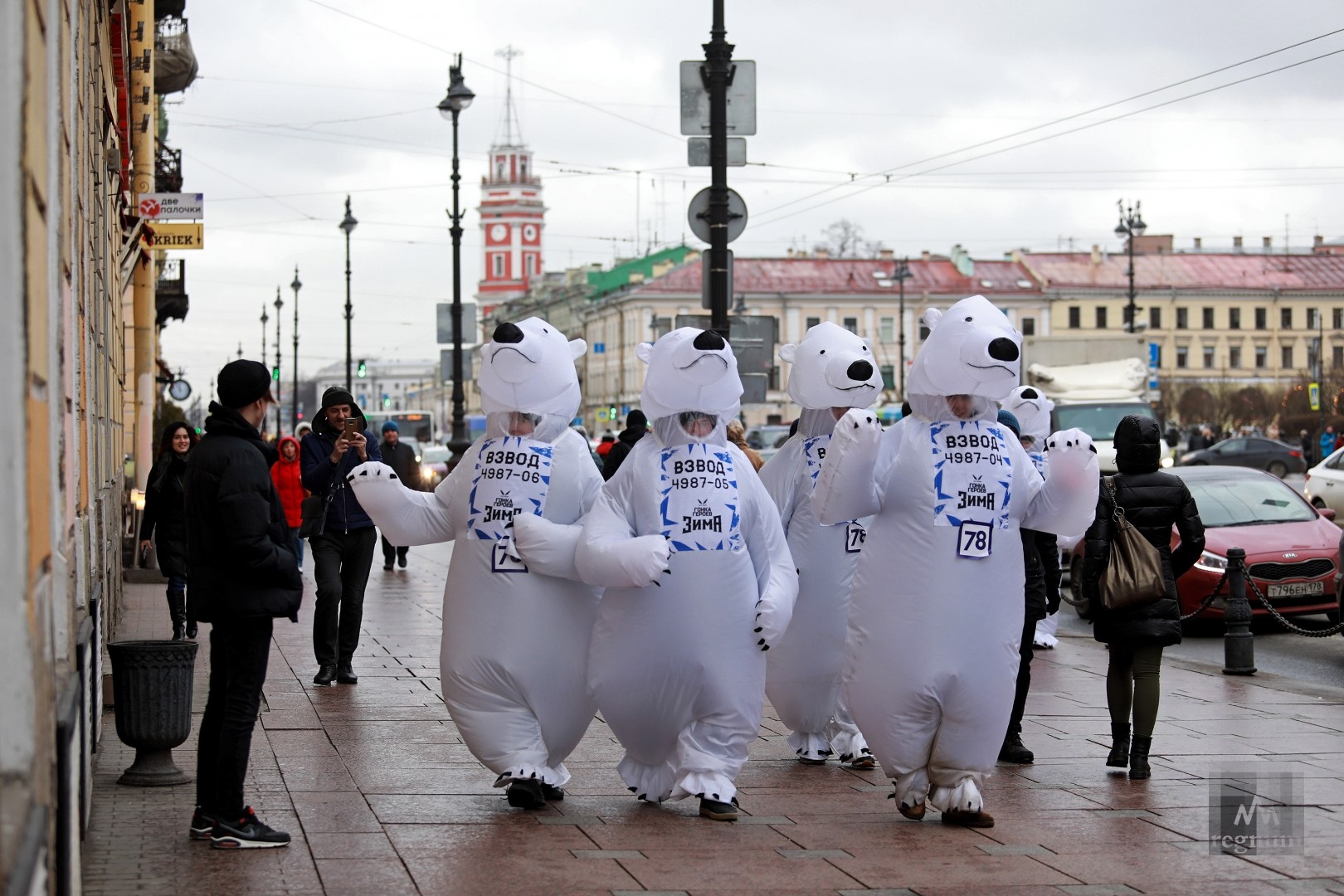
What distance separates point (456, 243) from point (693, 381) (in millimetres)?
25763

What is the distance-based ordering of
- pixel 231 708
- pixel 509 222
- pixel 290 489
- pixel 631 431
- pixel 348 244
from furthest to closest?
pixel 509 222 → pixel 348 244 → pixel 631 431 → pixel 290 489 → pixel 231 708

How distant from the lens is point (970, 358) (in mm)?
7562

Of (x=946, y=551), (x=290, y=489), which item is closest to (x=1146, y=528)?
(x=946, y=551)

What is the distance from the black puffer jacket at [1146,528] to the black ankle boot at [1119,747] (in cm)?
44

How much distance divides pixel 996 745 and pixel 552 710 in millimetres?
1833

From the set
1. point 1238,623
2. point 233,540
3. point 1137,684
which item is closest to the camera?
point 233,540

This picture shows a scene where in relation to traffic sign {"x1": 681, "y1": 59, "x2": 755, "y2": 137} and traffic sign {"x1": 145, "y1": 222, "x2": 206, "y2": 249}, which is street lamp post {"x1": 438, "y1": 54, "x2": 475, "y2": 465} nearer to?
traffic sign {"x1": 145, "y1": 222, "x2": 206, "y2": 249}

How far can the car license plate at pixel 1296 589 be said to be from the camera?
48.0 ft

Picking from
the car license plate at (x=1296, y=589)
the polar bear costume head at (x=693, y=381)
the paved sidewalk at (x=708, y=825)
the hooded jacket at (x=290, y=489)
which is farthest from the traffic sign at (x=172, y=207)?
the polar bear costume head at (x=693, y=381)

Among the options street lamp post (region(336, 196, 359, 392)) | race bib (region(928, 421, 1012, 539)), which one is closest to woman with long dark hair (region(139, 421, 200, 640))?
race bib (region(928, 421, 1012, 539))

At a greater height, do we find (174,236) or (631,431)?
(174,236)

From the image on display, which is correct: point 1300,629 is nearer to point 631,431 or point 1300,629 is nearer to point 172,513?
point 631,431

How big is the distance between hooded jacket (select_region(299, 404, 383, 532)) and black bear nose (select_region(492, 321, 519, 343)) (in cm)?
310

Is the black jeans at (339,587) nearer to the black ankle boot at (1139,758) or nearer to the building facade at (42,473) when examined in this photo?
the building facade at (42,473)
